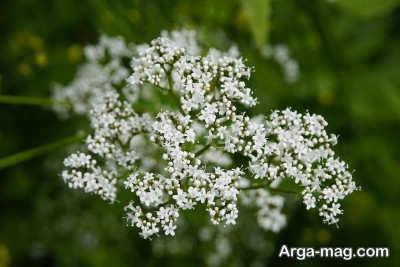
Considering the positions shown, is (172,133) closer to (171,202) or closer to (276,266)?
(171,202)

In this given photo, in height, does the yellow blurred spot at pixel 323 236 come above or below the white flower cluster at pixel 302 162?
above

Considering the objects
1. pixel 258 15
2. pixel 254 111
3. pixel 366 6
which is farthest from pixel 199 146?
pixel 366 6

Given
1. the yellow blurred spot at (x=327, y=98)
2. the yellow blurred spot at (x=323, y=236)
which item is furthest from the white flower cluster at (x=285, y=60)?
the yellow blurred spot at (x=323, y=236)

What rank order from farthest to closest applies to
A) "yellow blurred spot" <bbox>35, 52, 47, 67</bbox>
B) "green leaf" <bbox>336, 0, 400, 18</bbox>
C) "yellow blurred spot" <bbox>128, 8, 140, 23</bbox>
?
"yellow blurred spot" <bbox>35, 52, 47, 67</bbox>
"green leaf" <bbox>336, 0, 400, 18</bbox>
"yellow blurred spot" <bbox>128, 8, 140, 23</bbox>

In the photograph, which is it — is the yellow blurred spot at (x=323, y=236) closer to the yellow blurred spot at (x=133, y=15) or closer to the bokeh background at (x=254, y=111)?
the bokeh background at (x=254, y=111)

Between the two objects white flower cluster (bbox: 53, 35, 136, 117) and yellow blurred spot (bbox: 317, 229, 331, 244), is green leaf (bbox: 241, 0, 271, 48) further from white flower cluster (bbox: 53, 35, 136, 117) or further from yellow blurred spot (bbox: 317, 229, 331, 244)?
yellow blurred spot (bbox: 317, 229, 331, 244)

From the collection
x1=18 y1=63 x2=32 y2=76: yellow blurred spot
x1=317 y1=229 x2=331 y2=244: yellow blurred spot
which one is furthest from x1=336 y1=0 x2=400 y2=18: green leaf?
x1=18 y1=63 x2=32 y2=76: yellow blurred spot
